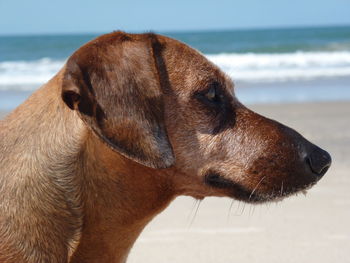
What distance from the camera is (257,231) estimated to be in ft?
17.2

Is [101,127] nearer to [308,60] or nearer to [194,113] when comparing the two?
[194,113]

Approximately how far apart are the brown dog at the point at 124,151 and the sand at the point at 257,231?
1950mm

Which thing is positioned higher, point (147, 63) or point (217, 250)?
point (147, 63)


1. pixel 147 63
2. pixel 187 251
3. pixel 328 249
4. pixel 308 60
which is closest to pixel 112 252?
pixel 147 63

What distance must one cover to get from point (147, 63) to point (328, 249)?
274cm

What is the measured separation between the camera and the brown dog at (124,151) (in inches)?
102

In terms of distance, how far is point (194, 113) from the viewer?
2.91 meters

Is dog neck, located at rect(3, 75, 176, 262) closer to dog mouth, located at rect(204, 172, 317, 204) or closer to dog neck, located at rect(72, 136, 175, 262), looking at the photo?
dog neck, located at rect(72, 136, 175, 262)

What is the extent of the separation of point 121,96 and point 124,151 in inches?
8.9

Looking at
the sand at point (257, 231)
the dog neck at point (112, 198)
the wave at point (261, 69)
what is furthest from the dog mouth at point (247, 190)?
the wave at point (261, 69)

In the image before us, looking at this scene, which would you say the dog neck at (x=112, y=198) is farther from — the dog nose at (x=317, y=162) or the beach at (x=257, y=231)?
the beach at (x=257, y=231)

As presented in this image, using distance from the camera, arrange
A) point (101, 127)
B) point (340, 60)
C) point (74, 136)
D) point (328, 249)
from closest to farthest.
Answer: point (101, 127) < point (74, 136) < point (328, 249) < point (340, 60)

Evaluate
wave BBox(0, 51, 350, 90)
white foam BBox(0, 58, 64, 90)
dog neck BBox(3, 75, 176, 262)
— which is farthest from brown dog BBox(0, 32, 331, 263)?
white foam BBox(0, 58, 64, 90)

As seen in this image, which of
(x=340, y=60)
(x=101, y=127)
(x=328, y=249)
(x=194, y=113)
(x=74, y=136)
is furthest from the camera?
(x=340, y=60)
